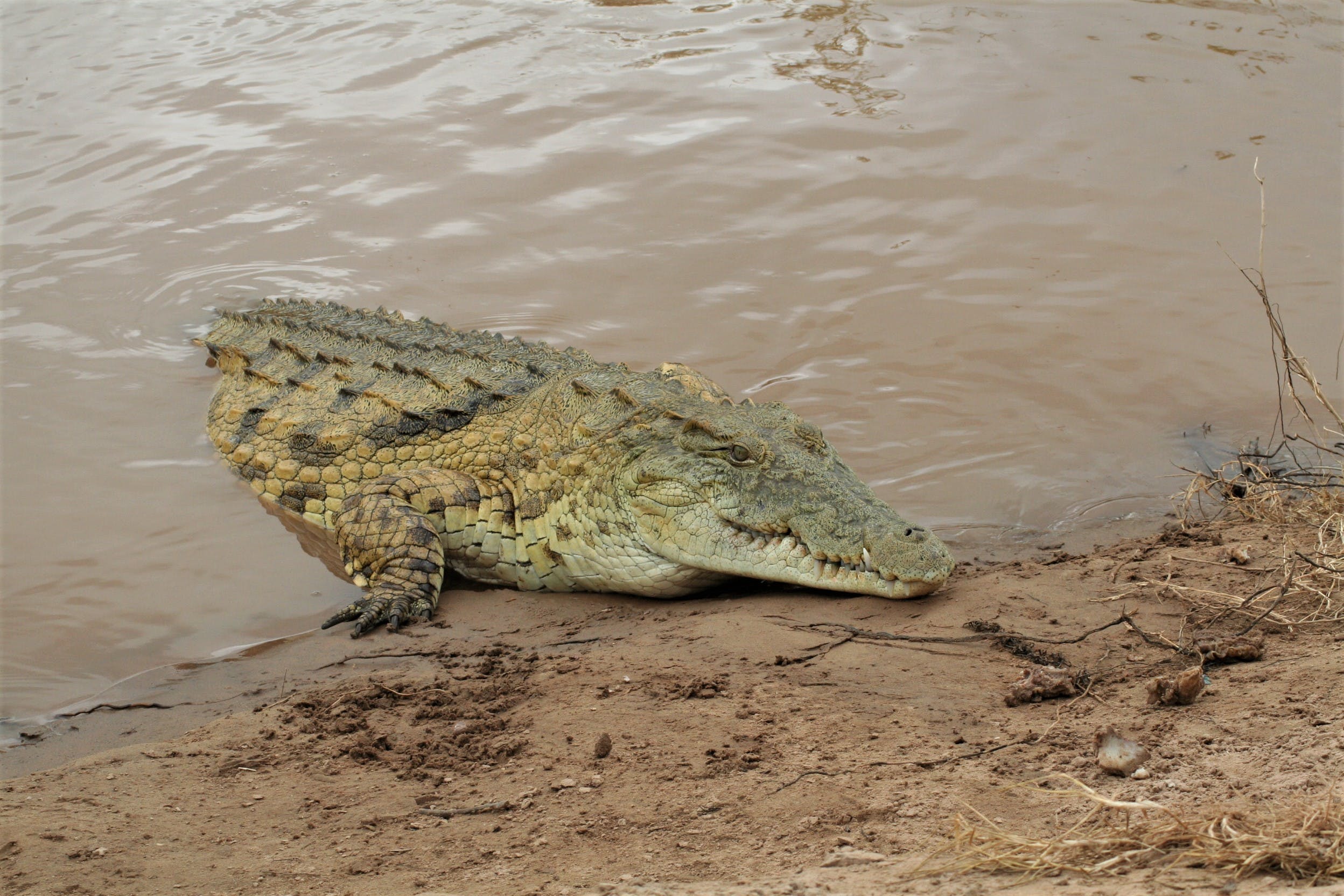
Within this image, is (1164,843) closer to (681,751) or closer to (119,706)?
(681,751)

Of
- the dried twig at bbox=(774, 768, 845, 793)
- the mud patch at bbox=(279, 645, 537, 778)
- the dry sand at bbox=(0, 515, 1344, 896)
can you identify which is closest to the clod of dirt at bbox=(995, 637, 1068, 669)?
the dry sand at bbox=(0, 515, 1344, 896)

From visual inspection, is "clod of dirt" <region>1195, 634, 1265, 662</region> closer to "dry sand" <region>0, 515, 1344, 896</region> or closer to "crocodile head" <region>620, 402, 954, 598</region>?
"dry sand" <region>0, 515, 1344, 896</region>

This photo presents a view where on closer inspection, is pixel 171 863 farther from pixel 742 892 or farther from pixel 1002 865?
pixel 1002 865

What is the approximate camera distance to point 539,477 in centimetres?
491

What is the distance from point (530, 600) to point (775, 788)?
2418 mm

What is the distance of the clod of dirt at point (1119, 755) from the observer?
2.39m

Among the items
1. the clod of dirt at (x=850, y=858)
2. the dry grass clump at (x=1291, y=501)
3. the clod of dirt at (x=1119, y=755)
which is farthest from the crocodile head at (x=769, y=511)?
the clod of dirt at (x=850, y=858)

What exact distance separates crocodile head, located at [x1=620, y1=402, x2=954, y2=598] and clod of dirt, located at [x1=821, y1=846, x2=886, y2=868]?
5.66 feet

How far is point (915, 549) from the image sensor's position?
3.88 meters

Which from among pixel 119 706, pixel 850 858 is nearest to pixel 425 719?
pixel 119 706

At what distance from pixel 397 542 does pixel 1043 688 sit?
2.99m

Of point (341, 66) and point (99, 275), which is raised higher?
point (341, 66)

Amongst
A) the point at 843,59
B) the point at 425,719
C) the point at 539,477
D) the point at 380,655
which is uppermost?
the point at 843,59

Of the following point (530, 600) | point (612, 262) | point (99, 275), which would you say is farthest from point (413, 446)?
point (99, 275)
